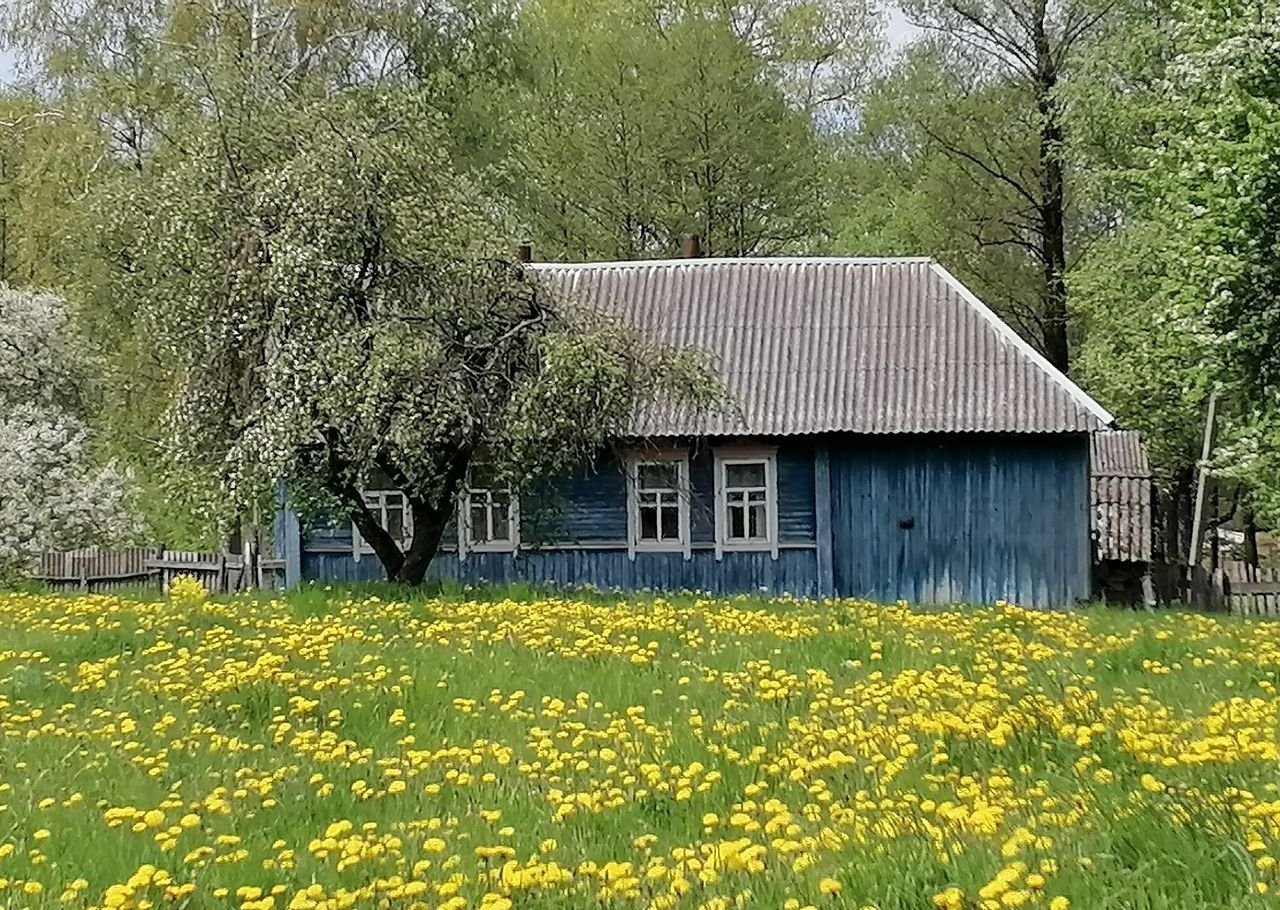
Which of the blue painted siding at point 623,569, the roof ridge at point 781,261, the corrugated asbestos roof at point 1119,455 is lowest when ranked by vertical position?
the blue painted siding at point 623,569

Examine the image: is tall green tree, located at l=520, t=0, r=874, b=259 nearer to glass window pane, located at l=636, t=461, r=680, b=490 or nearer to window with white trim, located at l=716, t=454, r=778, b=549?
glass window pane, located at l=636, t=461, r=680, b=490

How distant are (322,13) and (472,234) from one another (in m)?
14.4

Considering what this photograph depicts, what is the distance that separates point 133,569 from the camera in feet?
86.5

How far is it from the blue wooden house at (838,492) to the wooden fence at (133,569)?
3011 mm

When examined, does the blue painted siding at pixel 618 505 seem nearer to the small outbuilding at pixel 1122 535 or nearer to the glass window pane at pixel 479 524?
the glass window pane at pixel 479 524

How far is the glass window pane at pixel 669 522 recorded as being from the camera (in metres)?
22.3

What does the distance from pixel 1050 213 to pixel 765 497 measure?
16408 mm

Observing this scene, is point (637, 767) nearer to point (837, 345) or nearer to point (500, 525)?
point (500, 525)

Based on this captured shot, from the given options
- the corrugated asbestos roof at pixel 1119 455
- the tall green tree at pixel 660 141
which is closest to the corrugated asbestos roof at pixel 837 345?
the corrugated asbestos roof at pixel 1119 455

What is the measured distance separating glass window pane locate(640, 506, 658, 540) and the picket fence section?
7880mm

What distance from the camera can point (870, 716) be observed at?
8.33 m

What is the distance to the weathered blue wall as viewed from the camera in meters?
21.4

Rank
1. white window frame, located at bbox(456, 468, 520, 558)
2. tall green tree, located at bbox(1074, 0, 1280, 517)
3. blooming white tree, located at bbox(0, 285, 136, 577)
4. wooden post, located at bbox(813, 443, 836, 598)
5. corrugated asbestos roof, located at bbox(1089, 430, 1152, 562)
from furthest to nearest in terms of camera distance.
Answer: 1. blooming white tree, located at bbox(0, 285, 136, 577)
2. corrugated asbestos roof, located at bbox(1089, 430, 1152, 562)
3. white window frame, located at bbox(456, 468, 520, 558)
4. wooden post, located at bbox(813, 443, 836, 598)
5. tall green tree, located at bbox(1074, 0, 1280, 517)

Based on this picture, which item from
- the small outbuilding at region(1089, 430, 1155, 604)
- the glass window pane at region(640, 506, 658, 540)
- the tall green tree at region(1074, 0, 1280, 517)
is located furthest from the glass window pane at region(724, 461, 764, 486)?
the tall green tree at region(1074, 0, 1280, 517)
